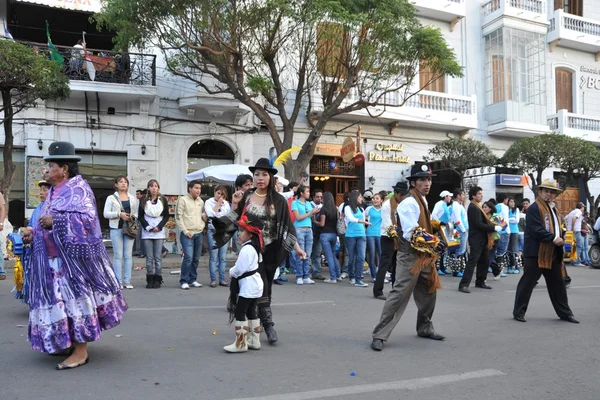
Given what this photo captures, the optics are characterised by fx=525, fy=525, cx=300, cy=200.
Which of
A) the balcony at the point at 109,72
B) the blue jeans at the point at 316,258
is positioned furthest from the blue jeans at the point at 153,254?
the balcony at the point at 109,72

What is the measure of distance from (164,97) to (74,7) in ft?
12.1

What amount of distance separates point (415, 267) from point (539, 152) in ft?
46.6

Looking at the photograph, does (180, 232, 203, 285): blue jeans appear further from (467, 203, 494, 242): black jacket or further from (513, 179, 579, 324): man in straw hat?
(513, 179, 579, 324): man in straw hat

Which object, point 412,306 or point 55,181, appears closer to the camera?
point 55,181

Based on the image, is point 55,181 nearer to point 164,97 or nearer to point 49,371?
point 49,371

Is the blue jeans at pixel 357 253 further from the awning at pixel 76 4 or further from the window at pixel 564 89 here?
the window at pixel 564 89

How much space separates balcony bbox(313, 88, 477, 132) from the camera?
19.6 meters

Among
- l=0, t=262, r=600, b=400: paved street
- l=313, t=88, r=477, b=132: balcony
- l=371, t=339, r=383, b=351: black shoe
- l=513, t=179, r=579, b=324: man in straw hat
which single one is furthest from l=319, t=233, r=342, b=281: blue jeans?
l=313, t=88, r=477, b=132: balcony

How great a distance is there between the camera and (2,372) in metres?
4.23

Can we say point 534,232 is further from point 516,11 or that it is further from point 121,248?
point 516,11

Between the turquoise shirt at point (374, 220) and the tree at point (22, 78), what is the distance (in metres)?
8.12

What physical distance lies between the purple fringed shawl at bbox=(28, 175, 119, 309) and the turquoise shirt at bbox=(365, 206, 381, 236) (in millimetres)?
6474

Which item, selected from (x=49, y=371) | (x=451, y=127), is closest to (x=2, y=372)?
(x=49, y=371)

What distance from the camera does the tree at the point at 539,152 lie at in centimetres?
1758
